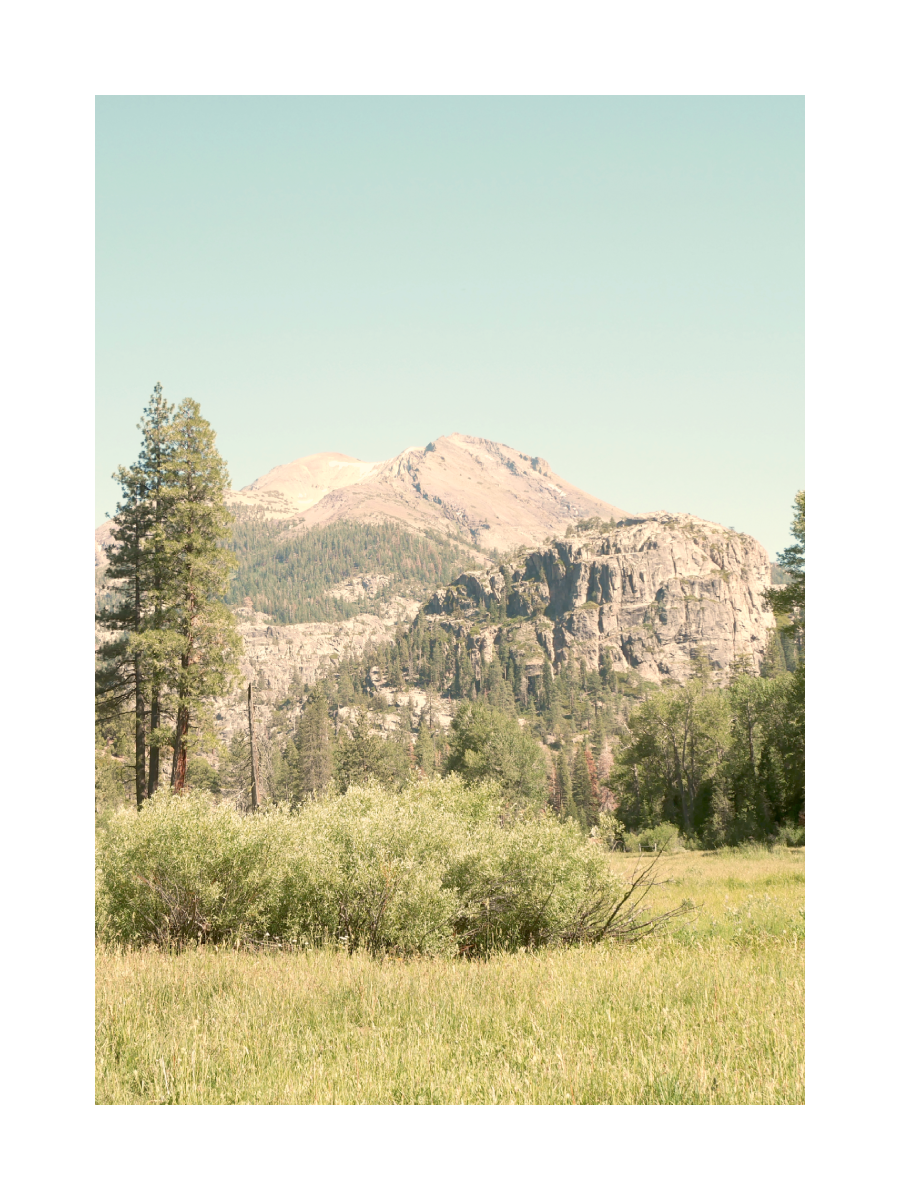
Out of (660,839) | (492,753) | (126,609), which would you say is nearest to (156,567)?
(126,609)

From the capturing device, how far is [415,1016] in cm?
673

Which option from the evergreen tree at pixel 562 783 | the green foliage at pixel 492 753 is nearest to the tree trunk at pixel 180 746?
the green foliage at pixel 492 753

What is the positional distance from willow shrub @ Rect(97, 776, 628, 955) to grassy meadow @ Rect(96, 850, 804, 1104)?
702mm

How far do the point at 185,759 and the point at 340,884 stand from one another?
37.7 ft

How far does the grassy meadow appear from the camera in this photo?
527 centimetres

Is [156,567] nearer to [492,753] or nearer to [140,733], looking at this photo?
[140,733]

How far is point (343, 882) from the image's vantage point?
10039mm

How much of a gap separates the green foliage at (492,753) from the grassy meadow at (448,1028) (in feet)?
142

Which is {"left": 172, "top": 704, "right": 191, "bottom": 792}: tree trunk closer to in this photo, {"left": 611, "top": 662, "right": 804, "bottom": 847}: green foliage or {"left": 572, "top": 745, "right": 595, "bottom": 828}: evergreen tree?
{"left": 611, "top": 662, "right": 804, "bottom": 847}: green foliage

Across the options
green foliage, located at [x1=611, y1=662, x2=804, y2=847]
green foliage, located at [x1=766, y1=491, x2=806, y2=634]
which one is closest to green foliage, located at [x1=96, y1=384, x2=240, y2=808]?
green foliage, located at [x1=766, y1=491, x2=806, y2=634]

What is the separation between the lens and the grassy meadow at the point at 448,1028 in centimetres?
527

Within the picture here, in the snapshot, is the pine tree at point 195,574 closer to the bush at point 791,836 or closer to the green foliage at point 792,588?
the green foliage at point 792,588
